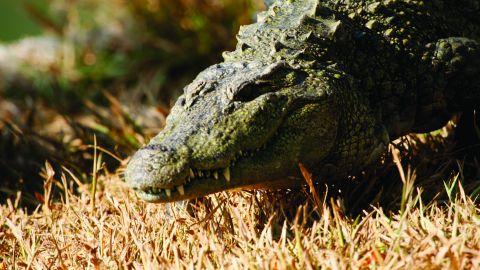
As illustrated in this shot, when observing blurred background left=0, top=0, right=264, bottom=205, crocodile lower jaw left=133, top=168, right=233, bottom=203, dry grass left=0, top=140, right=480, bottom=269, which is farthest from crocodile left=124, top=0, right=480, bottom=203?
blurred background left=0, top=0, right=264, bottom=205

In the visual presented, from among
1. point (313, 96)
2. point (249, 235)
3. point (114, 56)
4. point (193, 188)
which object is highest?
point (114, 56)

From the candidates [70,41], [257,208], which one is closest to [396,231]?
[257,208]

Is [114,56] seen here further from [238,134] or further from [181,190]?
[181,190]

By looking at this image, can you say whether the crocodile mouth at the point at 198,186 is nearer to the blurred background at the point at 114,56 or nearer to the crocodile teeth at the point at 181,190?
the crocodile teeth at the point at 181,190

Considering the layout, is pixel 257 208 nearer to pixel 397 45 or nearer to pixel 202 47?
pixel 397 45

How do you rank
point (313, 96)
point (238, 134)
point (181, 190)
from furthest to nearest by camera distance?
1. point (313, 96)
2. point (238, 134)
3. point (181, 190)

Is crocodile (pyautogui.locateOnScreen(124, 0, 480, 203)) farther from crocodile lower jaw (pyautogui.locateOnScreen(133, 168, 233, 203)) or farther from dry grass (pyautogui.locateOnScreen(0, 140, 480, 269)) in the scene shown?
dry grass (pyautogui.locateOnScreen(0, 140, 480, 269))

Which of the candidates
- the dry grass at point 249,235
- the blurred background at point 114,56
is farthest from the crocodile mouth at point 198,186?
the blurred background at point 114,56

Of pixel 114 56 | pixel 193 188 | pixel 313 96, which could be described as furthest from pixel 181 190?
pixel 114 56
